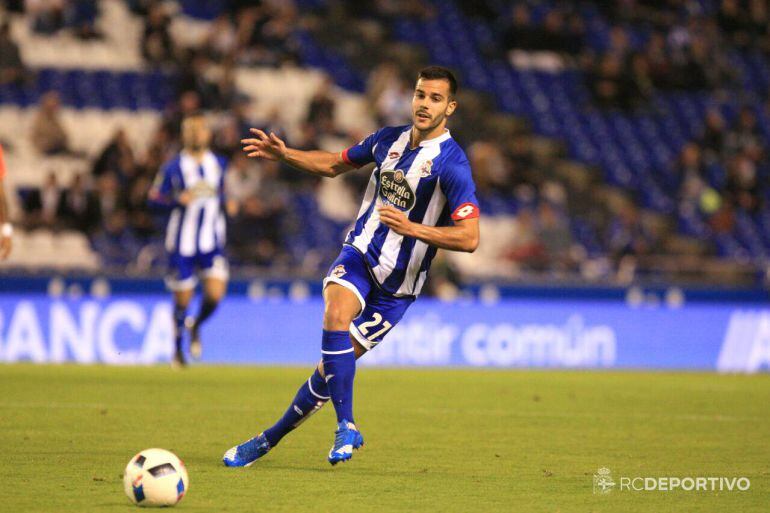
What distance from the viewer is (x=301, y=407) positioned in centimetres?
730

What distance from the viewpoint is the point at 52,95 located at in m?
19.3

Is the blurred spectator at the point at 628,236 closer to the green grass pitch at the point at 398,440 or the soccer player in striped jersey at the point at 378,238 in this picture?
the green grass pitch at the point at 398,440

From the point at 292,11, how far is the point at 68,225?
6.74 m

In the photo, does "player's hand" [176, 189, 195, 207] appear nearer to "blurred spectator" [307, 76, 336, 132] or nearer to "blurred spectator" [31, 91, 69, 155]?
"blurred spectator" [31, 91, 69, 155]

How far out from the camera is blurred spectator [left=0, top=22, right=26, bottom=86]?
65.1 feet

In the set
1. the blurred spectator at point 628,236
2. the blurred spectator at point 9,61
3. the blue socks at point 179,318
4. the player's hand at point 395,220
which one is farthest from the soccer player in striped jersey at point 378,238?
the blurred spectator at point 9,61

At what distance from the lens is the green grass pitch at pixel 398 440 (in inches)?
247

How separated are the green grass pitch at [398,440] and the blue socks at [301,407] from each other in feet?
0.63

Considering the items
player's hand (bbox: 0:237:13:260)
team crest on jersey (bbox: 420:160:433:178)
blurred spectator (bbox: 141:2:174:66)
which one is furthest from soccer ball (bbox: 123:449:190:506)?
blurred spectator (bbox: 141:2:174:66)

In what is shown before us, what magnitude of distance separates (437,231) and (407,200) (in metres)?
0.54

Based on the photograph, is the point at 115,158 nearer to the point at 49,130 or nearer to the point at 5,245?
the point at 49,130

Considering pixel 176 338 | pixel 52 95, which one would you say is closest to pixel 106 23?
pixel 52 95

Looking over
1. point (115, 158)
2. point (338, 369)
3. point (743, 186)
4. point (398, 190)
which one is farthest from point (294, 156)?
point (743, 186)

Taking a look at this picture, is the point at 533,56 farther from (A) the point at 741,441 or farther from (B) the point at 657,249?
(A) the point at 741,441
